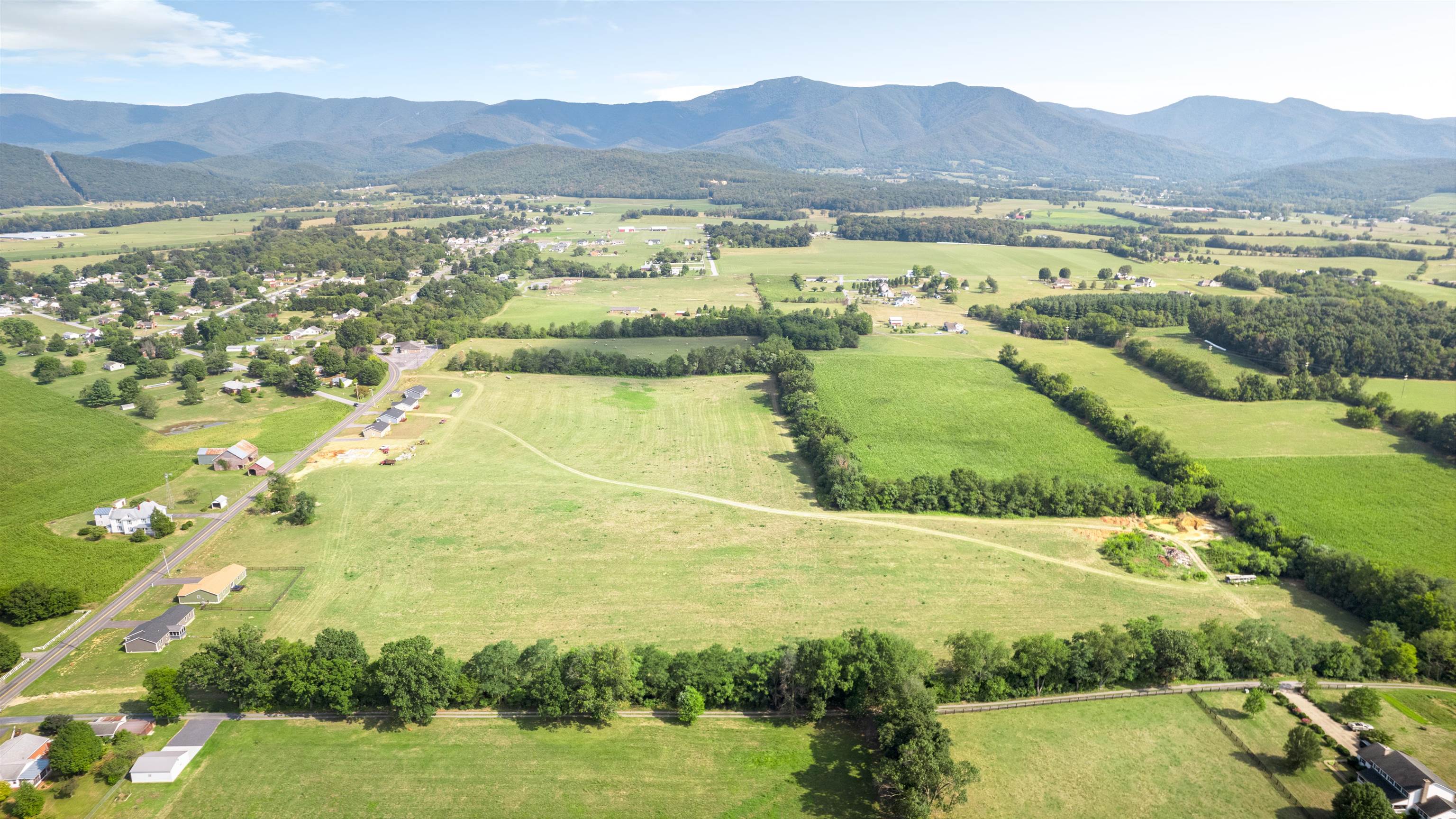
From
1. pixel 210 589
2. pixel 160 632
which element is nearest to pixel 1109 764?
pixel 160 632

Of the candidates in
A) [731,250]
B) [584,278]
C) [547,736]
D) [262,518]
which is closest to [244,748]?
[547,736]

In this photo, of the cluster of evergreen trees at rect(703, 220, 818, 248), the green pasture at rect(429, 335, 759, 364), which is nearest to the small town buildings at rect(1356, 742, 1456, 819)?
the green pasture at rect(429, 335, 759, 364)

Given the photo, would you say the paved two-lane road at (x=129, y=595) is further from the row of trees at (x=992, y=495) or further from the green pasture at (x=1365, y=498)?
the green pasture at (x=1365, y=498)

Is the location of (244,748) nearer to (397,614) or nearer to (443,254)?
(397,614)

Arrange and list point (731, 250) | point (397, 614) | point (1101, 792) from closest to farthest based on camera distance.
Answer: point (1101, 792), point (397, 614), point (731, 250)

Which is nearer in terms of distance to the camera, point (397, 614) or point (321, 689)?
point (321, 689)

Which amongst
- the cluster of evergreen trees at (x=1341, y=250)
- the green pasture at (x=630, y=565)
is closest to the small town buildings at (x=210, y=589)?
the green pasture at (x=630, y=565)
